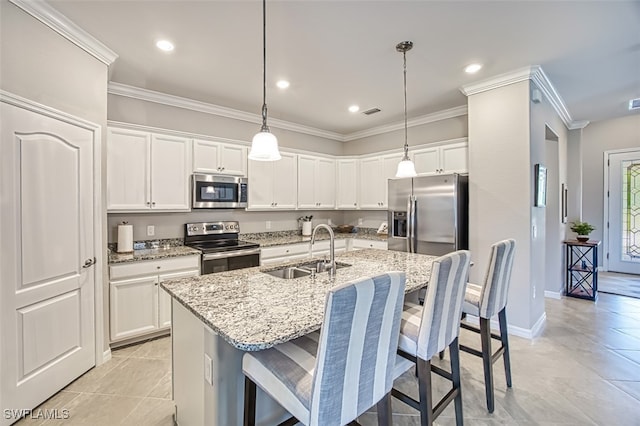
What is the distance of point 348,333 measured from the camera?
3.45 ft

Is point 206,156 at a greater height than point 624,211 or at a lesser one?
greater

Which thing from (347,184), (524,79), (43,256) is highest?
(524,79)

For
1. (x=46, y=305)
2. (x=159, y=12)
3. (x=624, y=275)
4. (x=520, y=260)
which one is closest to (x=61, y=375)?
(x=46, y=305)

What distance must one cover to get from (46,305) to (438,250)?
149 inches

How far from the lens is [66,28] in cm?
227

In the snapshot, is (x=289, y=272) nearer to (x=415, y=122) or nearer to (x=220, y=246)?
(x=220, y=246)

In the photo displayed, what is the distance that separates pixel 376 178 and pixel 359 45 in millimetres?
2606

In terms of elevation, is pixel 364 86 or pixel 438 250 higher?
pixel 364 86

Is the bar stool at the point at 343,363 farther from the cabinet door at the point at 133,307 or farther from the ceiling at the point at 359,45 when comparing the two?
the cabinet door at the point at 133,307

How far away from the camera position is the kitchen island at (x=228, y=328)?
123cm

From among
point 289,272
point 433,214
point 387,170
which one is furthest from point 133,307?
point 387,170

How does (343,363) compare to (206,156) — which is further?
(206,156)

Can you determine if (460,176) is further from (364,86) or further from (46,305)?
(46,305)

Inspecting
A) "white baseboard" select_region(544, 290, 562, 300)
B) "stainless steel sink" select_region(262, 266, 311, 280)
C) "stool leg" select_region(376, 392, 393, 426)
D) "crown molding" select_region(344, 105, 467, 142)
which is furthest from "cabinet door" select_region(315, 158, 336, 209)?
"stool leg" select_region(376, 392, 393, 426)
